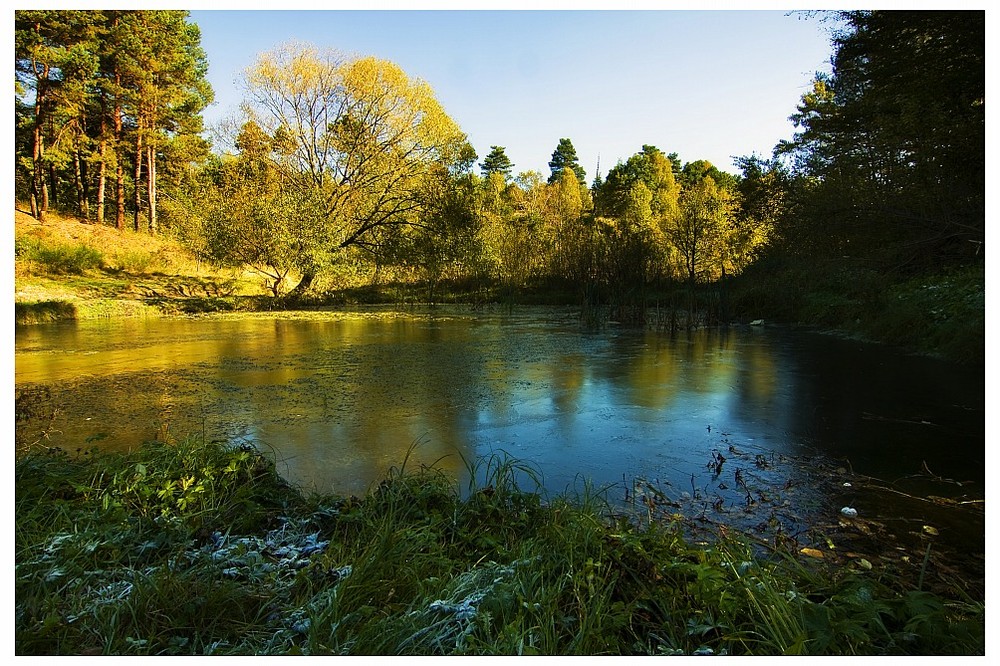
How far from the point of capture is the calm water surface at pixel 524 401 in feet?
12.9

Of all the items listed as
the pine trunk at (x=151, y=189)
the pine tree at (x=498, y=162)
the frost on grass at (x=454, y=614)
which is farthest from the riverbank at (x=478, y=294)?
the pine tree at (x=498, y=162)

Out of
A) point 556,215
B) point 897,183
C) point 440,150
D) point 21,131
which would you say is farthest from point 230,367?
point 556,215

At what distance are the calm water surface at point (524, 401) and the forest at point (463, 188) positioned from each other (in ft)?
5.76

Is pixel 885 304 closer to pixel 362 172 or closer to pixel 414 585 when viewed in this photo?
pixel 414 585

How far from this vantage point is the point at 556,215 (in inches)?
1198

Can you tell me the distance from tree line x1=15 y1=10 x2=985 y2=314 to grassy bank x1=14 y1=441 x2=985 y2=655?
6089mm

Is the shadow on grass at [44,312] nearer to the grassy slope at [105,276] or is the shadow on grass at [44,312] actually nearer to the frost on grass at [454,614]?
the grassy slope at [105,276]

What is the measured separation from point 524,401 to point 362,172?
1425 cm

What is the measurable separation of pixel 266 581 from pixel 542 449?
2.37 metres

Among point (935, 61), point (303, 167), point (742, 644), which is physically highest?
point (303, 167)

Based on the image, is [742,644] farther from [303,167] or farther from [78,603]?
[303,167]

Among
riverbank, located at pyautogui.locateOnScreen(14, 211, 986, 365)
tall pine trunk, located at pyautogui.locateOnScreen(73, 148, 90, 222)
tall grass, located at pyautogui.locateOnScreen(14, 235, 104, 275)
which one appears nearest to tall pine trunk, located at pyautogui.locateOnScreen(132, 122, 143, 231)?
tall pine trunk, located at pyautogui.locateOnScreen(73, 148, 90, 222)

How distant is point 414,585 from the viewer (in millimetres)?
1983
